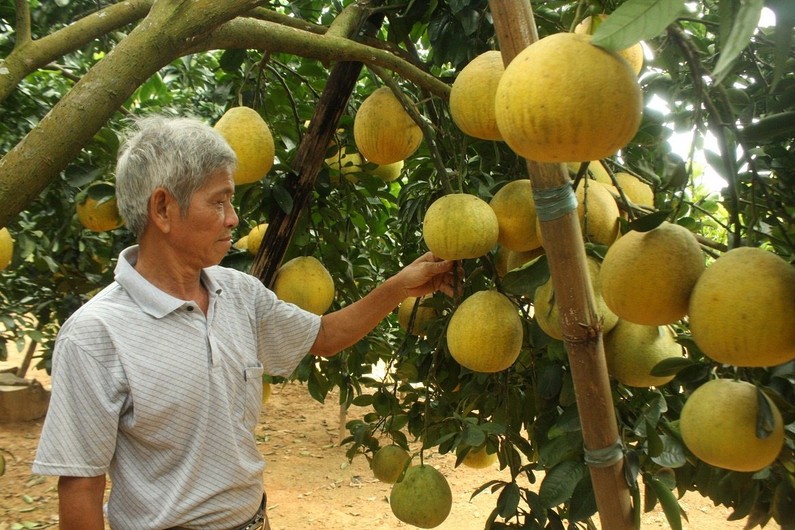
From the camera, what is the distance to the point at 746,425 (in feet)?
3.55

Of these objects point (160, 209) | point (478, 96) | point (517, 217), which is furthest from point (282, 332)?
point (478, 96)

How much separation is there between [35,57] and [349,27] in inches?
32.5

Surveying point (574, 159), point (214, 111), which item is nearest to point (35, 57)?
point (574, 159)

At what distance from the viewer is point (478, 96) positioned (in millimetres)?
1513

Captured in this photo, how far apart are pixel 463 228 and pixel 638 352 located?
1.56 ft

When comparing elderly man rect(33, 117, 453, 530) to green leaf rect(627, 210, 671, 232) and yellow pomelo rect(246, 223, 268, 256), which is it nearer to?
yellow pomelo rect(246, 223, 268, 256)

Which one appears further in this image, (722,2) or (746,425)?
(746,425)

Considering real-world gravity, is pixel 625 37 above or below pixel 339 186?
above

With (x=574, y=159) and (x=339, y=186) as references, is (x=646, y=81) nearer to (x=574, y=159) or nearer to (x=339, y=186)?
(x=574, y=159)

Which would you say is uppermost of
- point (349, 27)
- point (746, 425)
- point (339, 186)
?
point (349, 27)

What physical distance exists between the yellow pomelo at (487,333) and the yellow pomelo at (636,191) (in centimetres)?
42

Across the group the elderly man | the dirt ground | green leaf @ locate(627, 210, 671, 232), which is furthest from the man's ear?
the dirt ground

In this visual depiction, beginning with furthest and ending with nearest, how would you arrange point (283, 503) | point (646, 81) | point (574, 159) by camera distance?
point (283, 503), point (646, 81), point (574, 159)

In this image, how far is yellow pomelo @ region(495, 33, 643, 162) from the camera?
0.87 meters
